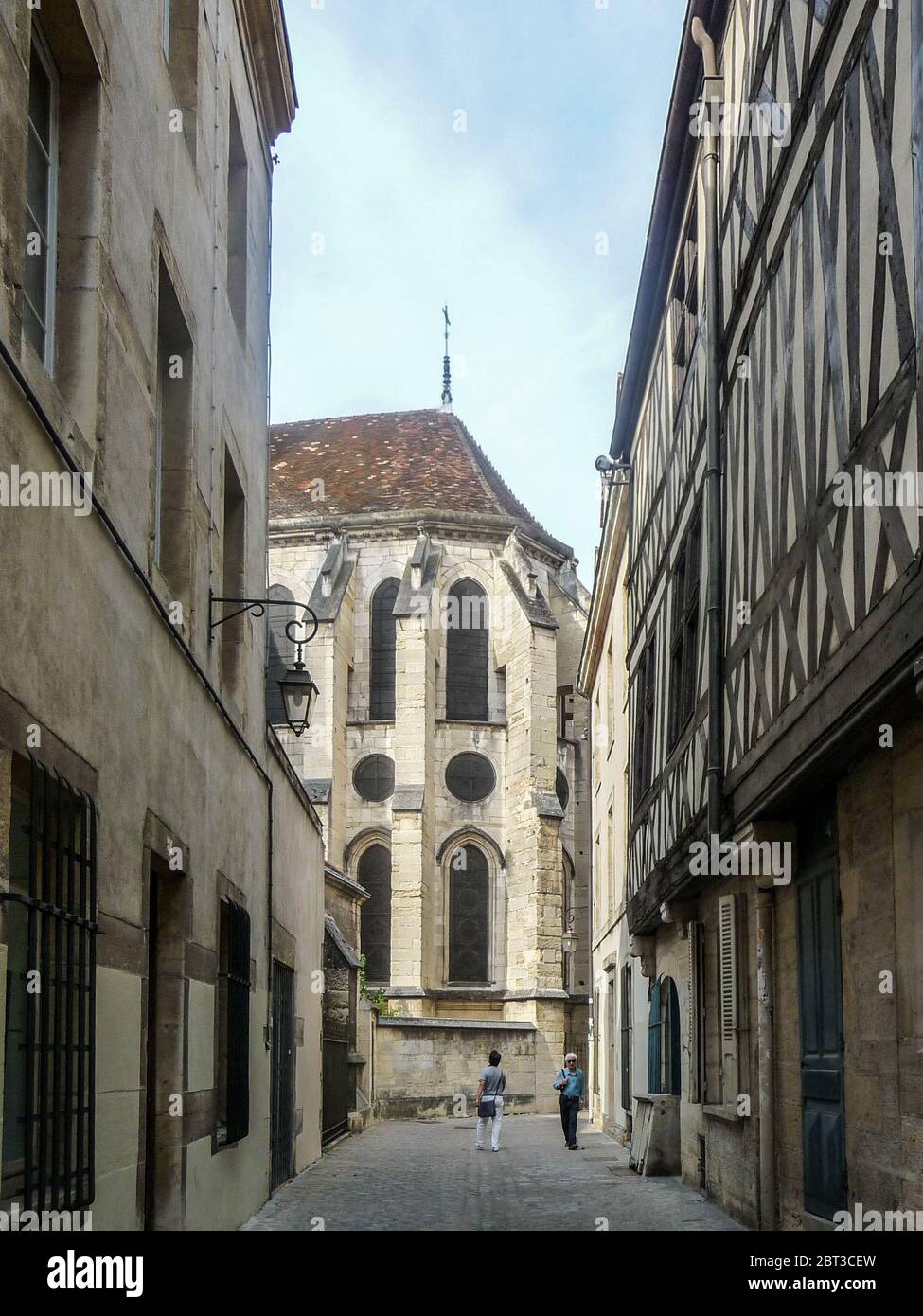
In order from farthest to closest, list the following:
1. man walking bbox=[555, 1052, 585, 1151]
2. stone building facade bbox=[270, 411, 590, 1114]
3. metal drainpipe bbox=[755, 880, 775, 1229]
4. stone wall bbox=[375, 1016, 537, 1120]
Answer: stone building facade bbox=[270, 411, 590, 1114]
stone wall bbox=[375, 1016, 537, 1120]
man walking bbox=[555, 1052, 585, 1151]
metal drainpipe bbox=[755, 880, 775, 1229]

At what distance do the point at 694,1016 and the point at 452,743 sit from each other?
2503 cm

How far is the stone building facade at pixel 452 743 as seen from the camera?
35469 mm

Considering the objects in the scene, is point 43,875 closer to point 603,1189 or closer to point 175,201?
point 175,201

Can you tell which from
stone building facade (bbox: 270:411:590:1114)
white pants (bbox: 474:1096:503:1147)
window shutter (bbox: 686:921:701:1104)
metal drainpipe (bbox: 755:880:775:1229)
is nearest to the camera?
metal drainpipe (bbox: 755:880:775:1229)

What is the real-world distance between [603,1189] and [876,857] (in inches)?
283

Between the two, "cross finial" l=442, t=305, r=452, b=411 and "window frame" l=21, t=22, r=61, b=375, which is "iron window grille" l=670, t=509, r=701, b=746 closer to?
"window frame" l=21, t=22, r=61, b=375

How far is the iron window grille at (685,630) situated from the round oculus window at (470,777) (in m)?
23.8

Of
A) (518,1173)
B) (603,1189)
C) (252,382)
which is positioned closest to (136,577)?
(252,382)

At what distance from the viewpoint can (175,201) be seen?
8156 mm

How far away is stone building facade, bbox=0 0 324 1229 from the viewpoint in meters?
5.03

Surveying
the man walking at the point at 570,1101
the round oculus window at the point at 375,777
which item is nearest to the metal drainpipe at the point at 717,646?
the man walking at the point at 570,1101

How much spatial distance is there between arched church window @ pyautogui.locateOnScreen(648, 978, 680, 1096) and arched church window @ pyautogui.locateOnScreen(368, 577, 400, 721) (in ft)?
72.2

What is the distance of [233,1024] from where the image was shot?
9773 mm

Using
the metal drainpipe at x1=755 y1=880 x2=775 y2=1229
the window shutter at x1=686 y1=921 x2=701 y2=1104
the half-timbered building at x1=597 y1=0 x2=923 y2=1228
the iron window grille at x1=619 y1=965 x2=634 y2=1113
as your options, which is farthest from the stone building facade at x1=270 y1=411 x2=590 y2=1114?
the metal drainpipe at x1=755 y1=880 x2=775 y2=1229
